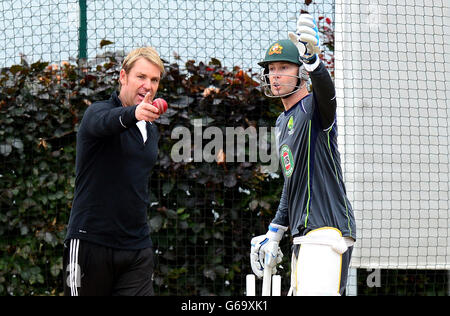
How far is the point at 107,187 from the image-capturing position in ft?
9.96

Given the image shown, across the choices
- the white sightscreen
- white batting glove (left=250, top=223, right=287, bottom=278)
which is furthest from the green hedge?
white batting glove (left=250, top=223, right=287, bottom=278)

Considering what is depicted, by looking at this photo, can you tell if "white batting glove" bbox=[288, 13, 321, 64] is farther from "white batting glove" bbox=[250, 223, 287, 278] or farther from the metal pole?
the metal pole

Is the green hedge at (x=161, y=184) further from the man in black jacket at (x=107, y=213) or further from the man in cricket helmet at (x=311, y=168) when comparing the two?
the man in black jacket at (x=107, y=213)

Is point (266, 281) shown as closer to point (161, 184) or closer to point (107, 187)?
point (107, 187)

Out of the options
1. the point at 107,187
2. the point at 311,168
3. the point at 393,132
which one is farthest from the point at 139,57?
the point at 393,132

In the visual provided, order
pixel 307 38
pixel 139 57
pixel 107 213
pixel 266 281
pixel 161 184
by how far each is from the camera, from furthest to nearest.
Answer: pixel 161 184 → pixel 266 281 → pixel 139 57 → pixel 107 213 → pixel 307 38

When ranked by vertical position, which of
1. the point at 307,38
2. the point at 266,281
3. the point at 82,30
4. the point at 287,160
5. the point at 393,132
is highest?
the point at 82,30

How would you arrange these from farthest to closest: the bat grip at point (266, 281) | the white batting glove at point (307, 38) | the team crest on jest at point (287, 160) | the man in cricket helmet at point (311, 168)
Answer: the bat grip at point (266, 281) < the team crest on jest at point (287, 160) < the man in cricket helmet at point (311, 168) < the white batting glove at point (307, 38)

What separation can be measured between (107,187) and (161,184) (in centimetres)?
205

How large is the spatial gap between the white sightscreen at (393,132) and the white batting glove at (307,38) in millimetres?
2294

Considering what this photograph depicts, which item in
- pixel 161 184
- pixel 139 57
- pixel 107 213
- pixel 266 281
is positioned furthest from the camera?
pixel 161 184

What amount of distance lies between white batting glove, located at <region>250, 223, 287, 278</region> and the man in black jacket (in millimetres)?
687

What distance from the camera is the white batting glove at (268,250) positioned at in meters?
3.46

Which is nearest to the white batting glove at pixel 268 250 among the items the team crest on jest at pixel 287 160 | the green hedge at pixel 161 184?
the team crest on jest at pixel 287 160
